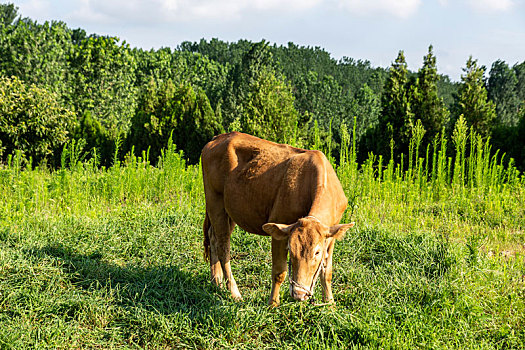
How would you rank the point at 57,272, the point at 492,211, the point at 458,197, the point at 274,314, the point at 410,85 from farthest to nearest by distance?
the point at 410,85 < the point at 458,197 < the point at 492,211 < the point at 57,272 < the point at 274,314

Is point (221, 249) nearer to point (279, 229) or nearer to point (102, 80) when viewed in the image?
point (279, 229)

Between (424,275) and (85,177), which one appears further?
(85,177)

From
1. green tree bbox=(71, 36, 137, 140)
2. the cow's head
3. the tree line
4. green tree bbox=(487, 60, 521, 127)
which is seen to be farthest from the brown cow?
green tree bbox=(487, 60, 521, 127)

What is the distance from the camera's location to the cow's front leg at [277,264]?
400cm

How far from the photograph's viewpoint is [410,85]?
11.5 meters

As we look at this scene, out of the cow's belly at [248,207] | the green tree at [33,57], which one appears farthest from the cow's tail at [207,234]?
the green tree at [33,57]

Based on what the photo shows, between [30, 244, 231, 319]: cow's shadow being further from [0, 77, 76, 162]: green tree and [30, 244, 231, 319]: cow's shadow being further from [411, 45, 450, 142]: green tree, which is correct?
[0, 77, 76, 162]: green tree

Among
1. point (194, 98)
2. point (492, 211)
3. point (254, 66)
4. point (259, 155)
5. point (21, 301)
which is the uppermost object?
point (254, 66)

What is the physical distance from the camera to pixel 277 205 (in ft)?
13.4

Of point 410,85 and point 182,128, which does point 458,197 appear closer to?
point 410,85

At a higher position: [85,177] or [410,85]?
[410,85]

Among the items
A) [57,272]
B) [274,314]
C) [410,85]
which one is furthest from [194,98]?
[274,314]

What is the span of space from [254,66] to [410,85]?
394 inches

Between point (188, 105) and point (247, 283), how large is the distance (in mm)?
9447
